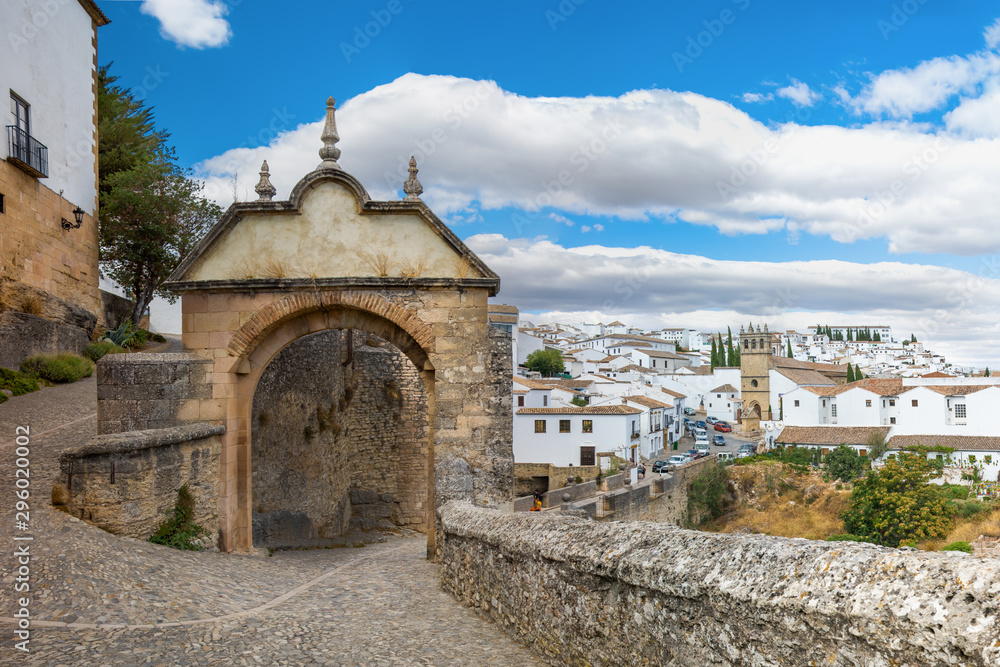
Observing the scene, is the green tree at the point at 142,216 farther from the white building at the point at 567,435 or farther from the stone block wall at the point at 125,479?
the white building at the point at 567,435

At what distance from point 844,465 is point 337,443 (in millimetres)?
33162

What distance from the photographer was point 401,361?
1549cm

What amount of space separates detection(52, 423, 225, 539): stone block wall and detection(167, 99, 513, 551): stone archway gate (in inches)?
37.8

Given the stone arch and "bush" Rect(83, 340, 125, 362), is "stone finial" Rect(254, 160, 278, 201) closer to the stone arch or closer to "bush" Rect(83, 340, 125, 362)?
the stone arch

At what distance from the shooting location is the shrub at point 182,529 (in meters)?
6.78

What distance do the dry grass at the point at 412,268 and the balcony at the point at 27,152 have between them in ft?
38.8

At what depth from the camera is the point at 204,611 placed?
514cm

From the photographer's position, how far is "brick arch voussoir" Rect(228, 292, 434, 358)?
25.9 ft

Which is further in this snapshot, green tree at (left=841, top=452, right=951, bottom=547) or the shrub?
green tree at (left=841, top=452, right=951, bottom=547)

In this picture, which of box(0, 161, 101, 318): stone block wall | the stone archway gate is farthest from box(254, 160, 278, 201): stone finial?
box(0, 161, 101, 318): stone block wall

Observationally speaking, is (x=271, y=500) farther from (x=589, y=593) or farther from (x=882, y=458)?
(x=882, y=458)

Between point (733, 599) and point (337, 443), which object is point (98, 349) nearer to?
point (337, 443)

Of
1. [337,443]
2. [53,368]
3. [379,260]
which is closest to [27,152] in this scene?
[53,368]

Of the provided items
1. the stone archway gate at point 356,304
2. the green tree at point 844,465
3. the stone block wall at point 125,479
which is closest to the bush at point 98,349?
the stone archway gate at point 356,304
